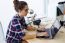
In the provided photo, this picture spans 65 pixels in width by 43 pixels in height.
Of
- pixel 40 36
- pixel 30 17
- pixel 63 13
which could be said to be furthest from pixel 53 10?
pixel 40 36

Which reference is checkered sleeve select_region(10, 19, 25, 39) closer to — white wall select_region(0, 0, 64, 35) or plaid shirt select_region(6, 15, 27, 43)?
plaid shirt select_region(6, 15, 27, 43)

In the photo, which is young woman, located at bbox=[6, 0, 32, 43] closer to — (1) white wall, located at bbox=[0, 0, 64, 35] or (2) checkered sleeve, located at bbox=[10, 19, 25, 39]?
(2) checkered sleeve, located at bbox=[10, 19, 25, 39]

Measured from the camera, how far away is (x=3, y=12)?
3104mm

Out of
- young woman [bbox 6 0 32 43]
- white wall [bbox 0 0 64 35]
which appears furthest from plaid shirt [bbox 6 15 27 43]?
white wall [bbox 0 0 64 35]

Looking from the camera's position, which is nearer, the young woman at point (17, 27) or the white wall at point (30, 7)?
the young woman at point (17, 27)

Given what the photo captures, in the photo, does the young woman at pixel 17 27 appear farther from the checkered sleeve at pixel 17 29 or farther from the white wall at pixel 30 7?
the white wall at pixel 30 7

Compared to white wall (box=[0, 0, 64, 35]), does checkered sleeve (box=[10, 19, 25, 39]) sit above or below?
below

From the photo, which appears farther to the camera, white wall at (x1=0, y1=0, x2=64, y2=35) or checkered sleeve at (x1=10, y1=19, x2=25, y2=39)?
white wall at (x1=0, y1=0, x2=64, y2=35)

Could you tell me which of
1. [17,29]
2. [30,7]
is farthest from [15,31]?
[30,7]

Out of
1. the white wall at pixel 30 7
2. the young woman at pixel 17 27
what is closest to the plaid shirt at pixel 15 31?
the young woman at pixel 17 27

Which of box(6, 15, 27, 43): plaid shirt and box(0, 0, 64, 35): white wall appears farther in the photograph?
box(0, 0, 64, 35): white wall

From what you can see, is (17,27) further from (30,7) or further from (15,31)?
(30,7)

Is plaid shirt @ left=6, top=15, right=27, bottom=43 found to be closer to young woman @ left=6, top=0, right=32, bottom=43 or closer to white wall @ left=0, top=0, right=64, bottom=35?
young woman @ left=6, top=0, right=32, bottom=43

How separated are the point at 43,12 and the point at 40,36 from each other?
1.16 metres
